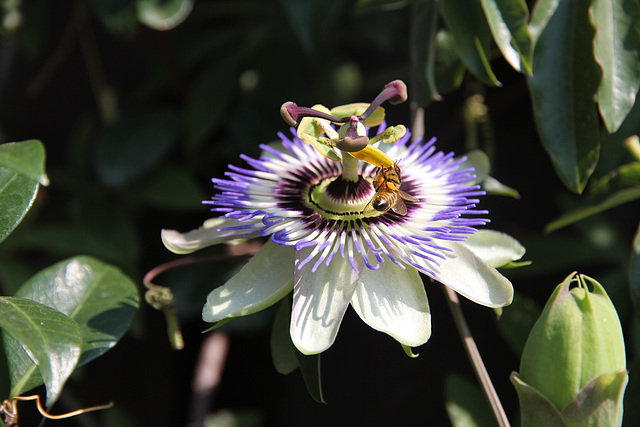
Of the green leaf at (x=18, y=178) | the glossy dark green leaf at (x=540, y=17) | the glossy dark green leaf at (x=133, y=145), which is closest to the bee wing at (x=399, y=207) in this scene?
the glossy dark green leaf at (x=540, y=17)

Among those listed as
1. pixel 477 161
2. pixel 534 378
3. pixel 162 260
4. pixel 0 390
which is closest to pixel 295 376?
pixel 162 260

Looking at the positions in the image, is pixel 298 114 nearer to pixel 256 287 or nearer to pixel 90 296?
pixel 256 287

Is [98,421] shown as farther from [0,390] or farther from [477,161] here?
[477,161]

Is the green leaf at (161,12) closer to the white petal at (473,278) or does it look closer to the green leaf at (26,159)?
the green leaf at (26,159)

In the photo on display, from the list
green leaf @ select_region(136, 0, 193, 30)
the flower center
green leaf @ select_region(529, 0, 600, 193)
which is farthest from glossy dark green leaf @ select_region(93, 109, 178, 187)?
green leaf @ select_region(529, 0, 600, 193)

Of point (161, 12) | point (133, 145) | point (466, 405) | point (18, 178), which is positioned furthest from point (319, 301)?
point (133, 145)
